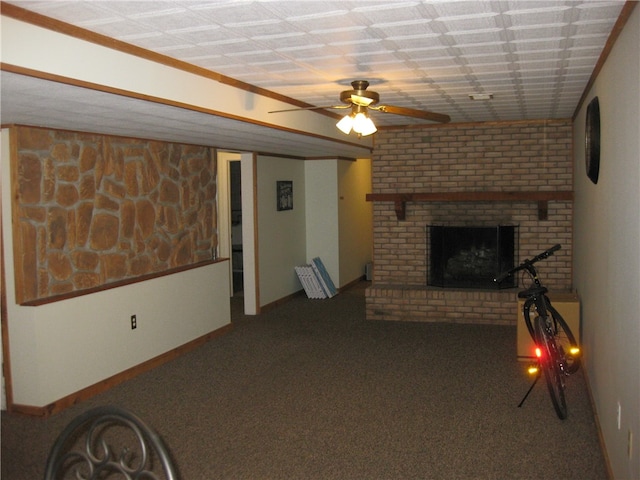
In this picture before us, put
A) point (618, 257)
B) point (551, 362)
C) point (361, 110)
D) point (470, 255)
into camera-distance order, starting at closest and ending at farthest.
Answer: point (618, 257) < point (361, 110) < point (551, 362) < point (470, 255)

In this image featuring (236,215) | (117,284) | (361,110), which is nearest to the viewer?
(361,110)

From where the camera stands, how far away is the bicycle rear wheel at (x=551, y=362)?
4301 millimetres

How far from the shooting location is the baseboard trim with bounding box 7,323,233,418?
4.61m

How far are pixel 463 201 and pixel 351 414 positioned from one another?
145 inches

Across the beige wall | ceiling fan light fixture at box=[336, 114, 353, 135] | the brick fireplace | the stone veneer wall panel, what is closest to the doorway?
the brick fireplace

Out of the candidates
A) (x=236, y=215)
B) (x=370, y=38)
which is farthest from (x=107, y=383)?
(x=236, y=215)

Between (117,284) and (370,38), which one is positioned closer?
(370,38)

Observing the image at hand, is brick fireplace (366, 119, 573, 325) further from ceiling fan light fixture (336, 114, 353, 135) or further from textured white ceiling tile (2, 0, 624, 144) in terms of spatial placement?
ceiling fan light fixture (336, 114, 353, 135)

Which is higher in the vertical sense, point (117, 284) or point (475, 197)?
point (475, 197)

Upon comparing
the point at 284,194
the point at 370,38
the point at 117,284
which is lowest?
the point at 117,284

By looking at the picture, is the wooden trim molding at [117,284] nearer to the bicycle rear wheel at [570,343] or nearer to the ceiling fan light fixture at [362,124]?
the ceiling fan light fixture at [362,124]

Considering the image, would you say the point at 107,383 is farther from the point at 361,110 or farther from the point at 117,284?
the point at 361,110

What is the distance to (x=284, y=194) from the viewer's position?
8.80m

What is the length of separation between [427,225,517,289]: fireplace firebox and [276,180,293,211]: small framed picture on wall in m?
2.02
